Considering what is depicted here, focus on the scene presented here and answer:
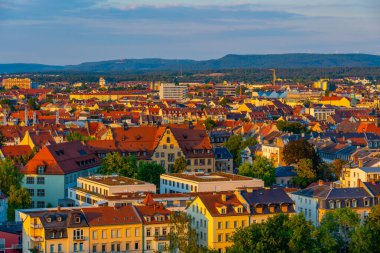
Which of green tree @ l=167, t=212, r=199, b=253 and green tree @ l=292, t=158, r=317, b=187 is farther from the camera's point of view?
green tree @ l=292, t=158, r=317, b=187

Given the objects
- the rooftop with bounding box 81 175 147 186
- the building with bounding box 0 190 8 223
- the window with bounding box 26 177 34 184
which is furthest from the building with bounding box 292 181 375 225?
the window with bounding box 26 177 34 184

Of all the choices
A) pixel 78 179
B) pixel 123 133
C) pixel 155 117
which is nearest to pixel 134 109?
pixel 155 117

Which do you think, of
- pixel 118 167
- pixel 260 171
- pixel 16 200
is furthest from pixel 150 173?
pixel 16 200

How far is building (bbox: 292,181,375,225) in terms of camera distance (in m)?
59.5

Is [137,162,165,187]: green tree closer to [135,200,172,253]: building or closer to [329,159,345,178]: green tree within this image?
[329,159,345,178]: green tree

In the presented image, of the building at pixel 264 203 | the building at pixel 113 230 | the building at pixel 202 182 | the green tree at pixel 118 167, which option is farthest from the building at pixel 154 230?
the green tree at pixel 118 167

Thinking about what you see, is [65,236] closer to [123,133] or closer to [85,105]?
[123,133]

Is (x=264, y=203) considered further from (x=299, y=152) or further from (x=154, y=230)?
(x=299, y=152)

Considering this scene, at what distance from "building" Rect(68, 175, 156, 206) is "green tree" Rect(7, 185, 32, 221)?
3580 millimetres

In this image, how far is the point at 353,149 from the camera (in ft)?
297

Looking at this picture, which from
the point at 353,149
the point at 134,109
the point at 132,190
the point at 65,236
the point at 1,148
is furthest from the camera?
the point at 134,109

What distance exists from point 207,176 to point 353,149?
2439 centimetres

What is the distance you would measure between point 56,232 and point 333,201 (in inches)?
683

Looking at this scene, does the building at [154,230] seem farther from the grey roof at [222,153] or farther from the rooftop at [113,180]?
the grey roof at [222,153]
